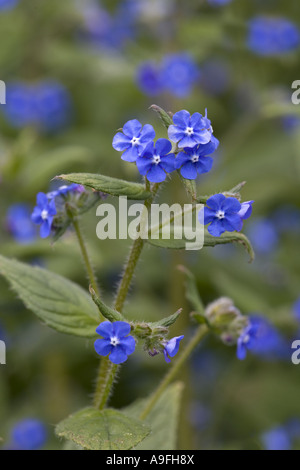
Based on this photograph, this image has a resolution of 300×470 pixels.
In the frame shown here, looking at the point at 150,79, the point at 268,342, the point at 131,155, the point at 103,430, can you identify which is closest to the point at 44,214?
the point at 131,155

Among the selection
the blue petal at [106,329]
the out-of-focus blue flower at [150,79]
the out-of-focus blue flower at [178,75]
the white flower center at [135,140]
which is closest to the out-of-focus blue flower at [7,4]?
the out-of-focus blue flower at [150,79]

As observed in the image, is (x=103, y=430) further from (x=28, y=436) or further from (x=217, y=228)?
(x=28, y=436)

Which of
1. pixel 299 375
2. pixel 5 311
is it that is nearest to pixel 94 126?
pixel 5 311

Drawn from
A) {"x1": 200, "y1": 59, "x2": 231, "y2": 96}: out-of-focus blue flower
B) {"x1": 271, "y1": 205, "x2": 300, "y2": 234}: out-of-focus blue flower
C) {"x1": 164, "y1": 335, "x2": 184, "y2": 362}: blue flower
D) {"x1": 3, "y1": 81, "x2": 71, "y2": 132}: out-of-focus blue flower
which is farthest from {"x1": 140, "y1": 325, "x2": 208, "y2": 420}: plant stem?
{"x1": 200, "y1": 59, "x2": 231, "y2": 96}: out-of-focus blue flower

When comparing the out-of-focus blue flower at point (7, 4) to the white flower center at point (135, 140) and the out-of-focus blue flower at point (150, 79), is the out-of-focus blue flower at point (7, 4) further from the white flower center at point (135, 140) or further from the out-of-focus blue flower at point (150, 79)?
the white flower center at point (135, 140)

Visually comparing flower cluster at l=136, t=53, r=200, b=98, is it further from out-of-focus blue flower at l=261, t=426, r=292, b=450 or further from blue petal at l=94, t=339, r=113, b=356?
blue petal at l=94, t=339, r=113, b=356

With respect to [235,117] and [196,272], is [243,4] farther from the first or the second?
[196,272]
